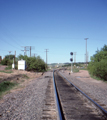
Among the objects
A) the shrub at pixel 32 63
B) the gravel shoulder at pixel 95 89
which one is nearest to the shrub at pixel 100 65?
the gravel shoulder at pixel 95 89

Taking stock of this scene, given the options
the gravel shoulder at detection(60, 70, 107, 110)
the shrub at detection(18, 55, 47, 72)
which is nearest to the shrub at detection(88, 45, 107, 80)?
the gravel shoulder at detection(60, 70, 107, 110)

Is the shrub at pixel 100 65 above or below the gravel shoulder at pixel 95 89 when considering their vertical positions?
above

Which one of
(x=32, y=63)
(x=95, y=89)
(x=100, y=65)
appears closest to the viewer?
(x=95, y=89)

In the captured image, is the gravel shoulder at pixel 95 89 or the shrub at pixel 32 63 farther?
the shrub at pixel 32 63

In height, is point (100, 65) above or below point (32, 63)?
below

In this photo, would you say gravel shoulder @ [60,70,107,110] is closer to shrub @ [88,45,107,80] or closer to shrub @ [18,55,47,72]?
shrub @ [88,45,107,80]

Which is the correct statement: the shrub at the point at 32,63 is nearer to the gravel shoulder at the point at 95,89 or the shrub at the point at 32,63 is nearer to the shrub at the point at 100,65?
the shrub at the point at 100,65

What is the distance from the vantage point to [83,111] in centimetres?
736

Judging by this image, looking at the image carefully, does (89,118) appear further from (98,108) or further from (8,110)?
(8,110)

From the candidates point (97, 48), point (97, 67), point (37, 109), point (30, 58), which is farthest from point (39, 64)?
point (37, 109)

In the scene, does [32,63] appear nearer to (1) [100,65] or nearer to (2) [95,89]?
(1) [100,65]

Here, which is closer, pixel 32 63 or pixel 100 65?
pixel 100 65

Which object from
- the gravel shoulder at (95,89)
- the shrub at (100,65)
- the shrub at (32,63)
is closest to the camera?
the gravel shoulder at (95,89)

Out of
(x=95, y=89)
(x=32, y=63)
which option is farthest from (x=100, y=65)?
(x=32, y=63)
